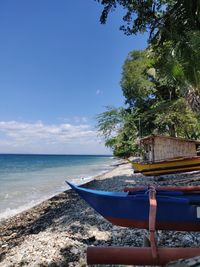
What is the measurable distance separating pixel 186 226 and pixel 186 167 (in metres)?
11.2

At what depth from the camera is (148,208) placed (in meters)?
4.21

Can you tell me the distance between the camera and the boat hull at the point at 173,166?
14777 mm

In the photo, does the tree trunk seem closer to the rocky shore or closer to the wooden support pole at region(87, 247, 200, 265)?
the rocky shore

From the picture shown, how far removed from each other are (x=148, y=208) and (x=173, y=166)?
1151cm

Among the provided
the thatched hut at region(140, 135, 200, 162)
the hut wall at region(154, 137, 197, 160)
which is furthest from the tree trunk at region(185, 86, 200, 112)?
the hut wall at region(154, 137, 197, 160)

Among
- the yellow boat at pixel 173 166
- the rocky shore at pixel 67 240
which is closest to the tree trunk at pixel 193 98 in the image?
the yellow boat at pixel 173 166

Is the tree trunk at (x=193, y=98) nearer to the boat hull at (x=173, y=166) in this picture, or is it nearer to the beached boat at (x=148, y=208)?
the boat hull at (x=173, y=166)

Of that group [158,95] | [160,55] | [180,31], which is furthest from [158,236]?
[158,95]

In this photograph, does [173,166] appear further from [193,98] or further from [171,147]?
[193,98]

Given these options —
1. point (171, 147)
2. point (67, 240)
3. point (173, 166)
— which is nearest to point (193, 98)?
point (173, 166)

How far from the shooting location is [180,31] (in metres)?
12.3

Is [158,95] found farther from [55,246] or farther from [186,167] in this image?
[55,246]

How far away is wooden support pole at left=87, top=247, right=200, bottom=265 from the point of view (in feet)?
11.1

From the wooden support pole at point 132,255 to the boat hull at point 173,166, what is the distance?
11954mm
